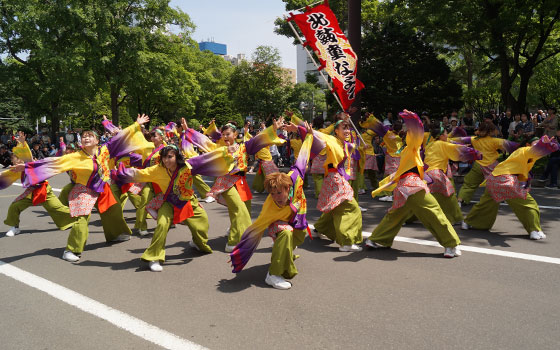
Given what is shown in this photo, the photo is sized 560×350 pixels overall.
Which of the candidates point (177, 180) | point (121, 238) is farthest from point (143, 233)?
point (177, 180)

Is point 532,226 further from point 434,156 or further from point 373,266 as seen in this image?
point 373,266

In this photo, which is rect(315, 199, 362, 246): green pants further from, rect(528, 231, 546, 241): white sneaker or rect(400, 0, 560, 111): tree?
rect(400, 0, 560, 111): tree

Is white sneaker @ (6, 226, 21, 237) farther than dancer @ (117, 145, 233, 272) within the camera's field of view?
Yes

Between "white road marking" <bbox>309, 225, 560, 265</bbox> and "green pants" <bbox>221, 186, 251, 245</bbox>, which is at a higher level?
"green pants" <bbox>221, 186, 251, 245</bbox>

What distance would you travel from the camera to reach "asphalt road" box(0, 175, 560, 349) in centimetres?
338

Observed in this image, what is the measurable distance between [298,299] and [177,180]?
7.09 feet

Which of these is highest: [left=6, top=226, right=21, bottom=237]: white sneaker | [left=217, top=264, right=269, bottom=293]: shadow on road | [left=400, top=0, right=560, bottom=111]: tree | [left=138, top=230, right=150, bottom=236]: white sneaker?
[left=400, top=0, right=560, bottom=111]: tree

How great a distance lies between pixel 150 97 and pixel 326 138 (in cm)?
2554

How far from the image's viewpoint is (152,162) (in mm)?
7020

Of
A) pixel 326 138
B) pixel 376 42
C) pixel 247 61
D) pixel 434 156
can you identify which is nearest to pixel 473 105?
pixel 376 42

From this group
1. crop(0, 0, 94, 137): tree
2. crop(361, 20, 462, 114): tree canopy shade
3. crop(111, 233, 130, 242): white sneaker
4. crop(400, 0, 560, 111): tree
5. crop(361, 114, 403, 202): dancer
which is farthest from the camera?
crop(0, 0, 94, 137): tree

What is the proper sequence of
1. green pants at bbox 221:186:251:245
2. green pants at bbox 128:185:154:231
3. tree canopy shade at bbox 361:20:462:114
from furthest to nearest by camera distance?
tree canopy shade at bbox 361:20:462:114 < green pants at bbox 128:185:154:231 < green pants at bbox 221:186:251:245

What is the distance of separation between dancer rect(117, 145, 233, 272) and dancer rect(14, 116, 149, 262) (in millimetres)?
633

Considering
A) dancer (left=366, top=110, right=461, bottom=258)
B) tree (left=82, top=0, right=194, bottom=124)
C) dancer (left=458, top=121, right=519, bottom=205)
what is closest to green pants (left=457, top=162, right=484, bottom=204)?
dancer (left=458, top=121, right=519, bottom=205)
